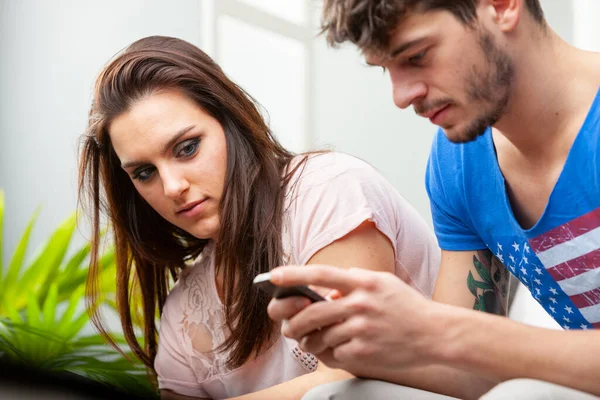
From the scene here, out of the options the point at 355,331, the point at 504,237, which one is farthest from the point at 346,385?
the point at 504,237

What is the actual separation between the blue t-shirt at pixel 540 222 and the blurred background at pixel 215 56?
2128 mm

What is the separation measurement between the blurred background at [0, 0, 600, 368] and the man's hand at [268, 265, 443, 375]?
→ 2.63 metres

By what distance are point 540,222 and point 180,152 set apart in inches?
31.4

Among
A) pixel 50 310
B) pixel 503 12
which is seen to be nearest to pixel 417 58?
pixel 503 12

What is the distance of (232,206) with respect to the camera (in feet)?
5.78

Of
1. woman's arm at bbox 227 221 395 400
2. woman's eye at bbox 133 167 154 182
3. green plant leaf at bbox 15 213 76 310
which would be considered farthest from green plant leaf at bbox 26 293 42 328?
woman's arm at bbox 227 221 395 400

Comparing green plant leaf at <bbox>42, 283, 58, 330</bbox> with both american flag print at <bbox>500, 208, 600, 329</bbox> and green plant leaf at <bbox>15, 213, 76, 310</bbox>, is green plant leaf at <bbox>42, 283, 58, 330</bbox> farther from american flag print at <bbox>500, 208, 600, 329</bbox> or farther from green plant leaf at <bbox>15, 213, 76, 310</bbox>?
american flag print at <bbox>500, 208, 600, 329</bbox>

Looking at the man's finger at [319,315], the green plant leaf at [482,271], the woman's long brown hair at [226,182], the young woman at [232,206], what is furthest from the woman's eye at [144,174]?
the man's finger at [319,315]

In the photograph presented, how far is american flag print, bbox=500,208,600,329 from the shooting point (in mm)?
1328

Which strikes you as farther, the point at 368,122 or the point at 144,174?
the point at 368,122

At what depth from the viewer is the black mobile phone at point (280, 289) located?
3.31 ft

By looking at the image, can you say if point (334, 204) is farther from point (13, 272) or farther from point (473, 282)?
point (13, 272)

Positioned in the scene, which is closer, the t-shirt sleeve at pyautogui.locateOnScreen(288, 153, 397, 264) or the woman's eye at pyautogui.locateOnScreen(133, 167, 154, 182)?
the t-shirt sleeve at pyautogui.locateOnScreen(288, 153, 397, 264)

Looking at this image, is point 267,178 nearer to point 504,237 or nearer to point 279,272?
point 504,237
